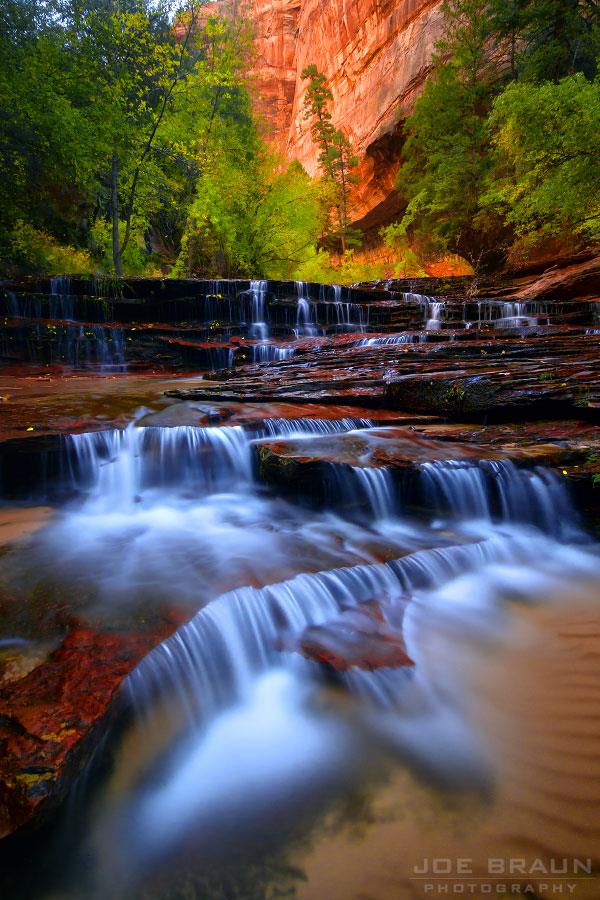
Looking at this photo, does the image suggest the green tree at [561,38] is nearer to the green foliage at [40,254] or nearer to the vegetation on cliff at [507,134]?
the vegetation on cliff at [507,134]

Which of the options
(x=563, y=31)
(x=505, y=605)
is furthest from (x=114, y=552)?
(x=563, y=31)

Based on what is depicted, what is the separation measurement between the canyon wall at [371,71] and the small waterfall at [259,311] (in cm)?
1124

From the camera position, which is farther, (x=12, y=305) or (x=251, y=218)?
(x=251, y=218)

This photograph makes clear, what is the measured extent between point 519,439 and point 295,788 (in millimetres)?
4440

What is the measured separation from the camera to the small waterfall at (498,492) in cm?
430

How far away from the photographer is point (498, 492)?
14.5 feet

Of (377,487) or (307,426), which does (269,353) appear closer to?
(307,426)

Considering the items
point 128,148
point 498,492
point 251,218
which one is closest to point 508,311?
point 498,492

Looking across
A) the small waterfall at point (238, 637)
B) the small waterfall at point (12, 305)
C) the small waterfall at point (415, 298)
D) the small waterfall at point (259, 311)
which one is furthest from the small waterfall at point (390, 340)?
the small waterfall at point (12, 305)

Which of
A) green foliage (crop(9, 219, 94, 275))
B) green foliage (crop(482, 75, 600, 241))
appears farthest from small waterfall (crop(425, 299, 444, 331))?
green foliage (crop(9, 219, 94, 275))

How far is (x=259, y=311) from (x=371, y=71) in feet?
85.9

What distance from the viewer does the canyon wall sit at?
23916 millimetres

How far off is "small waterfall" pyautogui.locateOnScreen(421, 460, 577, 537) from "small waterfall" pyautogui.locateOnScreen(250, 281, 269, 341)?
9330 millimetres

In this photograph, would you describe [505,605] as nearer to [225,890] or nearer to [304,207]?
[225,890]
